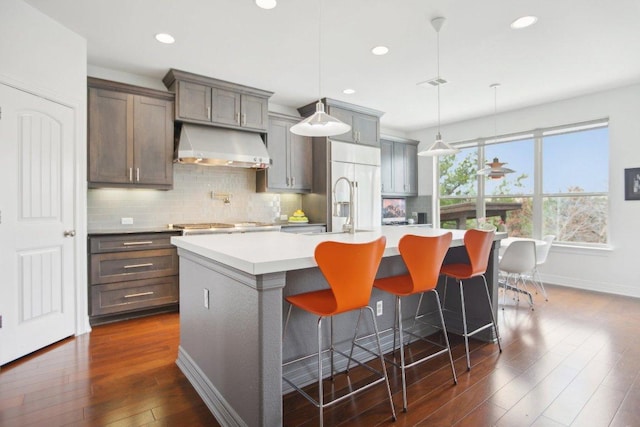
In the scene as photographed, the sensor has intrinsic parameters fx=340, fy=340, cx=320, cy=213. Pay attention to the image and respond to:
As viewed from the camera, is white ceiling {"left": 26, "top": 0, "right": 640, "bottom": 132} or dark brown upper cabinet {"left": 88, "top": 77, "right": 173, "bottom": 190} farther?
dark brown upper cabinet {"left": 88, "top": 77, "right": 173, "bottom": 190}

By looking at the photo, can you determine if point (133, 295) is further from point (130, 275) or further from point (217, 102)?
point (217, 102)

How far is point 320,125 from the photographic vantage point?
263cm

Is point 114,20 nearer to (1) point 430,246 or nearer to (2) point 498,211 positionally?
(1) point 430,246

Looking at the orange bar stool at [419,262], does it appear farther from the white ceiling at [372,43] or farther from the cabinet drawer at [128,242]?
the cabinet drawer at [128,242]

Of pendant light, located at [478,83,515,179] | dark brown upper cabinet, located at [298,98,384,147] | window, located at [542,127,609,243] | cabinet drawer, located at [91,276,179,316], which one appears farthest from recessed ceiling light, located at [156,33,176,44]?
window, located at [542,127,609,243]

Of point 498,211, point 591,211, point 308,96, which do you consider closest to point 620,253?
point 591,211

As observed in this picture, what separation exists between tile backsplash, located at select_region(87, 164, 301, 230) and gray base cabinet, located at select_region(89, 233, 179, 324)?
0.59 meters

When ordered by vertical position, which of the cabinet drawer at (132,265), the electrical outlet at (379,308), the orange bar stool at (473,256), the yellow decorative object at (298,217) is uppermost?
the yellow decorative object at (298,217)

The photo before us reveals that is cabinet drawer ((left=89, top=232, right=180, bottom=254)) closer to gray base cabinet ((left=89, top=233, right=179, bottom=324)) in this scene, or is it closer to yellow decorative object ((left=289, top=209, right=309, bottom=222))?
gray base cabinet ((left=89, top=233, right=179, bottom=324))

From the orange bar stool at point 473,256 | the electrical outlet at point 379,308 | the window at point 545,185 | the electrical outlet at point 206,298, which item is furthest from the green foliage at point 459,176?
the electrical outlet at point 206,298

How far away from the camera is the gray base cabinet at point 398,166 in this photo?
21.0ft

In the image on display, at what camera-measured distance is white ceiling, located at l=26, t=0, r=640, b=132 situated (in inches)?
107

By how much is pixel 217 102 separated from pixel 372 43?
2.04 m

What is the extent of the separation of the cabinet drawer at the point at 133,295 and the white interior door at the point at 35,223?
0.94 feet
